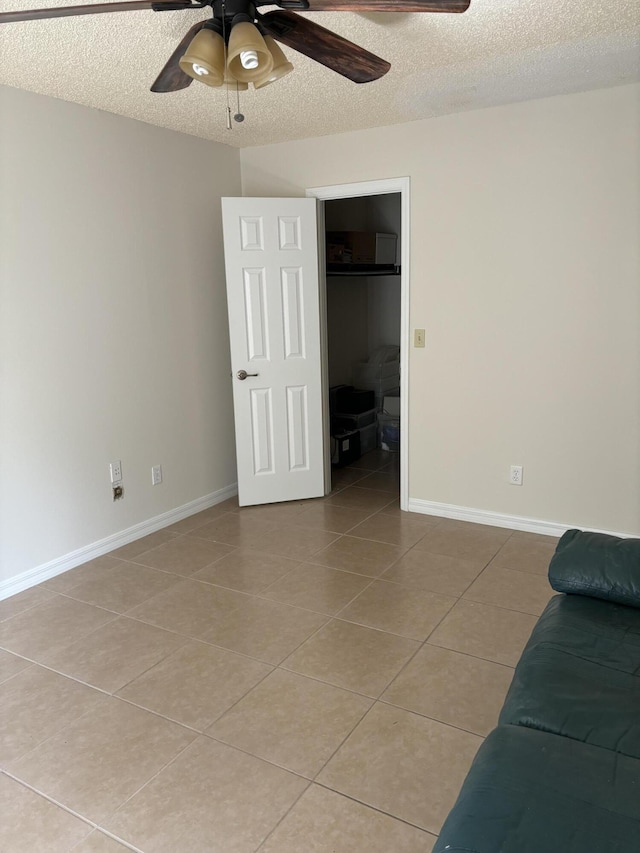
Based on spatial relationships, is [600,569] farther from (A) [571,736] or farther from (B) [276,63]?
(B) [276,63]

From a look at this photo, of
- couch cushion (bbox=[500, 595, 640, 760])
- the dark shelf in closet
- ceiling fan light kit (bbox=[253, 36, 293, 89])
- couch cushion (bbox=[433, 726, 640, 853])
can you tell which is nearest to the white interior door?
the dark shelf in closet

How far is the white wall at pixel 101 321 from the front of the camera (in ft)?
9.98

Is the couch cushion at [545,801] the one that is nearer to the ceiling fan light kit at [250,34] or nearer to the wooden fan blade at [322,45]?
the ceiling fan light kit at [250,34]

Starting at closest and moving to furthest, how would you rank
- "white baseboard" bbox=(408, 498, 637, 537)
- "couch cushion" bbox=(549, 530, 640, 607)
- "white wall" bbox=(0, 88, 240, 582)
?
"couch cushion" bbox=(549, 530, 640, 607), "white wall" bbox=(0, 88, 240, 582), "white baseboard" bbox=(408, 498, 637, 537)

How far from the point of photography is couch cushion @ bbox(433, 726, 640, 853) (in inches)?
42.2

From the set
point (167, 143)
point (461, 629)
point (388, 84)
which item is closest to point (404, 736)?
point (461, 629)

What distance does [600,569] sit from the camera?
194 cm

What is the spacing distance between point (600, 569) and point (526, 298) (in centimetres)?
199

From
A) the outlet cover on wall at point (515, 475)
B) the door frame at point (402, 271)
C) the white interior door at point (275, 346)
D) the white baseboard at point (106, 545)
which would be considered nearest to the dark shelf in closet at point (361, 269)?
the door frame at point (402, 271)

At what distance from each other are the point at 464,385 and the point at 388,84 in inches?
67.7

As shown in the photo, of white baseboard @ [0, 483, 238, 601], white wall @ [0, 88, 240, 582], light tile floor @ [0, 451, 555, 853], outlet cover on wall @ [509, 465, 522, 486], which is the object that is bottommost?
light tile floor @ [0, 451, 555, 853]

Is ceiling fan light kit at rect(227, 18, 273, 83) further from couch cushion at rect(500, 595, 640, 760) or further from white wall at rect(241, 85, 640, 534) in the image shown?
white wall at rect(241, 85, 640, 534)

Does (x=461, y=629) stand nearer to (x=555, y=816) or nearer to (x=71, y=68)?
(x=555, y=816)

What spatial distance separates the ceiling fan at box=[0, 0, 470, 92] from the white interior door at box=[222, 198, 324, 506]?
207cm
